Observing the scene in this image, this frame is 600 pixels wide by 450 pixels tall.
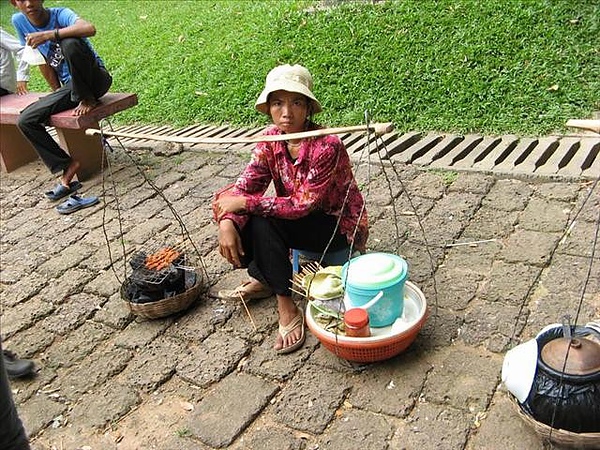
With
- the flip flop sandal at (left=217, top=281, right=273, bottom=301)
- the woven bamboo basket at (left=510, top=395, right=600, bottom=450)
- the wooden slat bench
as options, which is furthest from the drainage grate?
the woven bamboo basket at (left=510, top=395, right=600, bottom=450)

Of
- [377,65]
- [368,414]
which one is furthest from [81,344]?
[377,65]

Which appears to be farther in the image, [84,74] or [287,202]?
[84,74]

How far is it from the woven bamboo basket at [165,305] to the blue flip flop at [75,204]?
1740mm

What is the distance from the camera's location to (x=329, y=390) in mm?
2580

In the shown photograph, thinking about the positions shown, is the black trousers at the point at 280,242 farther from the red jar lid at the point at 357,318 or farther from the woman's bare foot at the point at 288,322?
the red jar lid at the point at 357,318

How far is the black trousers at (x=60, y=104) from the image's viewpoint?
4.89 metres

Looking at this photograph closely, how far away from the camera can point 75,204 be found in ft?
15.6

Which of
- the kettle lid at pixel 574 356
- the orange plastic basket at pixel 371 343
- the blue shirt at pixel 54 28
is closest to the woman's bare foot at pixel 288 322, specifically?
the orange plastic basket at pixel 371 343

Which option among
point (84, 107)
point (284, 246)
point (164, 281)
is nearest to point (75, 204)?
point (84, 107)

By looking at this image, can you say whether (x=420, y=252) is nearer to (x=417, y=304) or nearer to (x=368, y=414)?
(x=417, y=304)

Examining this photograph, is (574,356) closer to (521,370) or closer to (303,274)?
(521,370)

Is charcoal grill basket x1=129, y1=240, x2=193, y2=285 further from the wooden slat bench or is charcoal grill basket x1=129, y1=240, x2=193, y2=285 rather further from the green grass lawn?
the green grass lawn

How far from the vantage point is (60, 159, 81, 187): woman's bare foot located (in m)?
5.11

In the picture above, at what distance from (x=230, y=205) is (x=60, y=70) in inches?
123
